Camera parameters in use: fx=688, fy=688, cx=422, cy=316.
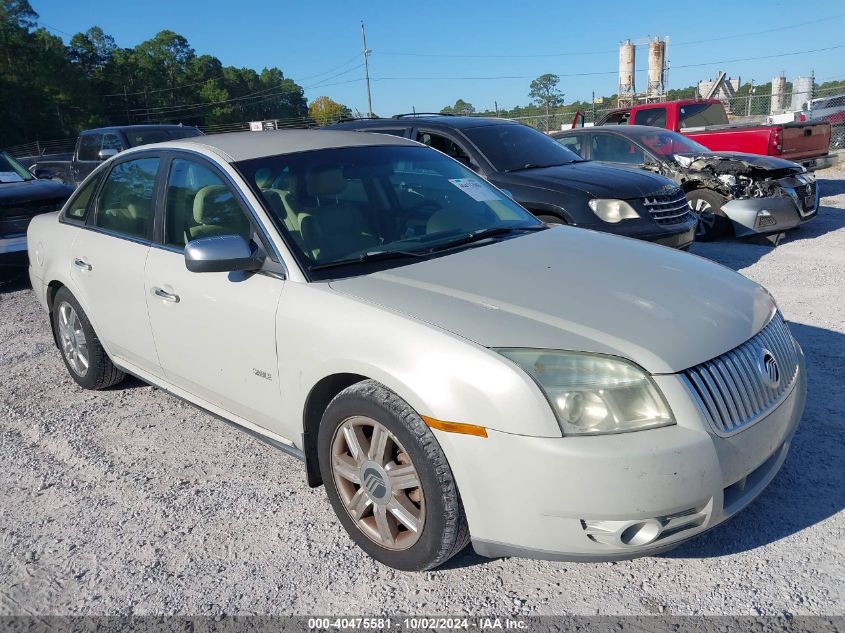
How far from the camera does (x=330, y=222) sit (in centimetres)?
320

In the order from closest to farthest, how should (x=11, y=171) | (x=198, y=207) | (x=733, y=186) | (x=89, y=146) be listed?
1. (x=198, y=207)
2. (x=733, y=186)
3. (x=11, y=171)
4. (x=89, y=146)

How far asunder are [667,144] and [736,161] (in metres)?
1.01

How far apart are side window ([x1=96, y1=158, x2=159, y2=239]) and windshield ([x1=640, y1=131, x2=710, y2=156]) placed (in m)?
6.83

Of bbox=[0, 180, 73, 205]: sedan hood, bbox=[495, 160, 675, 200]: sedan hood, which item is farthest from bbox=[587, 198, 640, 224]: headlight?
bbox=[0, 180, 73, 205]: sedan hood

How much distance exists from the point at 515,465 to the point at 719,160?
24.5ft

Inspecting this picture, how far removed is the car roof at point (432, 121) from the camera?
7441 mm

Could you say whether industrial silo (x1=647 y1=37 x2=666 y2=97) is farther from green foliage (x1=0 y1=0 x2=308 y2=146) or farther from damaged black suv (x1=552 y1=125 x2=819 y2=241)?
damaged black suv (x1=552 y1=125 x2=819 y2=241)

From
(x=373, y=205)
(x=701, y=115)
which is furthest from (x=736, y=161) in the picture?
(x=373, y=205)

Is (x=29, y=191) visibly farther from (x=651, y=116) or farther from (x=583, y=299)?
(x=651, y=116)

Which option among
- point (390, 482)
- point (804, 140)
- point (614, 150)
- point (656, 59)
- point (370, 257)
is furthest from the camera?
point (656, 59)

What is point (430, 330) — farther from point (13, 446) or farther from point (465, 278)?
point (13, 446)

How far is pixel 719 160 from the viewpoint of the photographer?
843 cm

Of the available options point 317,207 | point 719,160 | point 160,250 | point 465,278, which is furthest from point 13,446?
point 719,160

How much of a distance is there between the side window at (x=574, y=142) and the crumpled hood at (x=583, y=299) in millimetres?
6627
